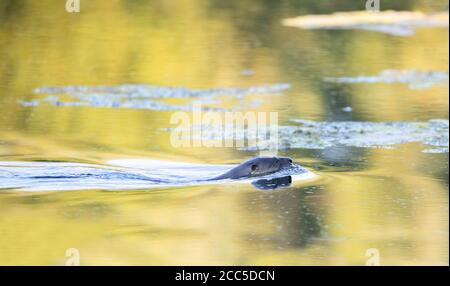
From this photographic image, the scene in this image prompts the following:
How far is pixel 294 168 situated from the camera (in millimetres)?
8789

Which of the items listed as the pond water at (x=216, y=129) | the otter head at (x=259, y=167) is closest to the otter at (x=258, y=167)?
the otter head at (x=259, y=167)

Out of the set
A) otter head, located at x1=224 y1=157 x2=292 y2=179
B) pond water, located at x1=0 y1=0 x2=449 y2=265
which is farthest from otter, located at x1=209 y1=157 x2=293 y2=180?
pond water, located at x1=0 y1=0 x2=449 y2=265

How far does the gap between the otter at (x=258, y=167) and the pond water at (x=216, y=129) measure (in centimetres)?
18

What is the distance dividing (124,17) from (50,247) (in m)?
7.35

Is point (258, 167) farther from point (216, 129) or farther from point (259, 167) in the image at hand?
point (216, 129)

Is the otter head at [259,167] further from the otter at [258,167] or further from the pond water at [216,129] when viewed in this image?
the pond water at [216,129]

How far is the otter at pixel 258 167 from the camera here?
862cm

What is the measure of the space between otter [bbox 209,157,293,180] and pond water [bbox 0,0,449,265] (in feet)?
0.58

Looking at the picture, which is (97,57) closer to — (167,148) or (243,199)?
(167,148)

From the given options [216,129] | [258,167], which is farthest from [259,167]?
[216,129]

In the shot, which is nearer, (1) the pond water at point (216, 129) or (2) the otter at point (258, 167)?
(1) the pond water at point (216, 129)

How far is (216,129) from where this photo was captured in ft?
33.7

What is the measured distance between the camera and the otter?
8.62 meters
